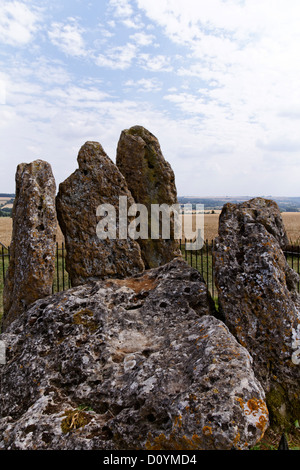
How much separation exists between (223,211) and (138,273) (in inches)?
88.5

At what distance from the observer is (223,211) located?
21.1ft

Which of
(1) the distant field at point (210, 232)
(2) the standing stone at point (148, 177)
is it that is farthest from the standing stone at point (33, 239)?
(1) the distant field at point (210, 232)

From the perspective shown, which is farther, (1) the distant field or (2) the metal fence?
(1) the distant field

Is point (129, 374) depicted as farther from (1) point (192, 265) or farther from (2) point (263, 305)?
(1) point (192, 265)

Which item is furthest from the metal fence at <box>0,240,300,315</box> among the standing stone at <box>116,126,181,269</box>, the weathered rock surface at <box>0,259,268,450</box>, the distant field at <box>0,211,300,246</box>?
the distant field at <box>0,211,300,246</box>

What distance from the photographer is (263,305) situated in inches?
207

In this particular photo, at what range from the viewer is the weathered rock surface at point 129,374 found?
3.49 metres

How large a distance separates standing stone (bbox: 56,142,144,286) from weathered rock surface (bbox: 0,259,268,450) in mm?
886

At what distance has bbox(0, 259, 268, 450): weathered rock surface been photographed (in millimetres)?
3494

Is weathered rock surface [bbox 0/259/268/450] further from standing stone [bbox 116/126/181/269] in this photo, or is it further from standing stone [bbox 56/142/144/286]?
standing stone [bbox 116/126/181/269]

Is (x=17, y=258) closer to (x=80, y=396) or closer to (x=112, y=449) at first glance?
(x=80, y=396)

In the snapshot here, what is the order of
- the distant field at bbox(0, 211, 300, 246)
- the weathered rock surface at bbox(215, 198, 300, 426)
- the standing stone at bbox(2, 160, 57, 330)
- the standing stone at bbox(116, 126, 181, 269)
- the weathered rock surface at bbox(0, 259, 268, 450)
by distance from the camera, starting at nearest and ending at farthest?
the weathered rock surface at bbox(0, 259, 268, 450) < the weathered rock surface at bbox(215, 198, 300, 426) < the standing stone at bbox(2, 160, 57, 330) < the standing stone at bbox(116, 126, 181, 269) < the distant field at bbox(0, 211, 300, 246)

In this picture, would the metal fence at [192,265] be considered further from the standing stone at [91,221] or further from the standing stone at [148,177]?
the standing stone at [148,177]

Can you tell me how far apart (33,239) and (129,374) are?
3440 mm
